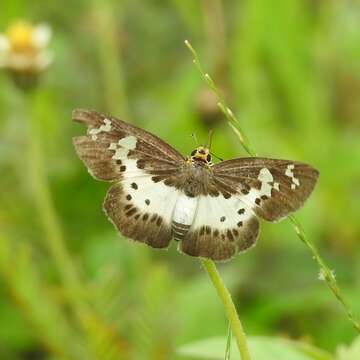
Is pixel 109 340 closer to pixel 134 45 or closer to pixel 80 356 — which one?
pixel 80 356

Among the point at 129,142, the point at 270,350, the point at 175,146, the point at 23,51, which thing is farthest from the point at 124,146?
the point at 175,146

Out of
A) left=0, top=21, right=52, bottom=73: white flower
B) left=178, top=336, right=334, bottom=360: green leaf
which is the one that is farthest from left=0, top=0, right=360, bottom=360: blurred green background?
left=178, top=336, right=334, bottom=360: green leaf

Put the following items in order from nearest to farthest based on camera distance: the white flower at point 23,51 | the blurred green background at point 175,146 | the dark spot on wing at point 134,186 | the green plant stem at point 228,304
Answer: the green plant stem at point 228,304
the dark spot on wing at point 134,186
the blurred green background at point 175,146
the white flower at point 23,51

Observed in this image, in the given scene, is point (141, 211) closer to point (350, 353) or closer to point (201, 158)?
point (201, 158)

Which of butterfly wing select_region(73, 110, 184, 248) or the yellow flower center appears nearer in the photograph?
butterfly wing select_region(73, 110, 184, 248)

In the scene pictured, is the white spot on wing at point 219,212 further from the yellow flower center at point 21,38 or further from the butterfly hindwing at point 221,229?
the yellow flower center at point 21,38

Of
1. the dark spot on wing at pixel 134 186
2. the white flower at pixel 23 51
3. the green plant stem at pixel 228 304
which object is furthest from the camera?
the white flower at pixel 23 51

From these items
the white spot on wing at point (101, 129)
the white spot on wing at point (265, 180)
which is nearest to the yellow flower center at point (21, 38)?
the white spot on wing at point (101, 129)

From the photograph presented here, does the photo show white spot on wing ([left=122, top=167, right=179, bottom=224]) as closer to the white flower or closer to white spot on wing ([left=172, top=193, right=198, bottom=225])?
white spot on wing ([left=172, top=193, right=198, bottom=225])
